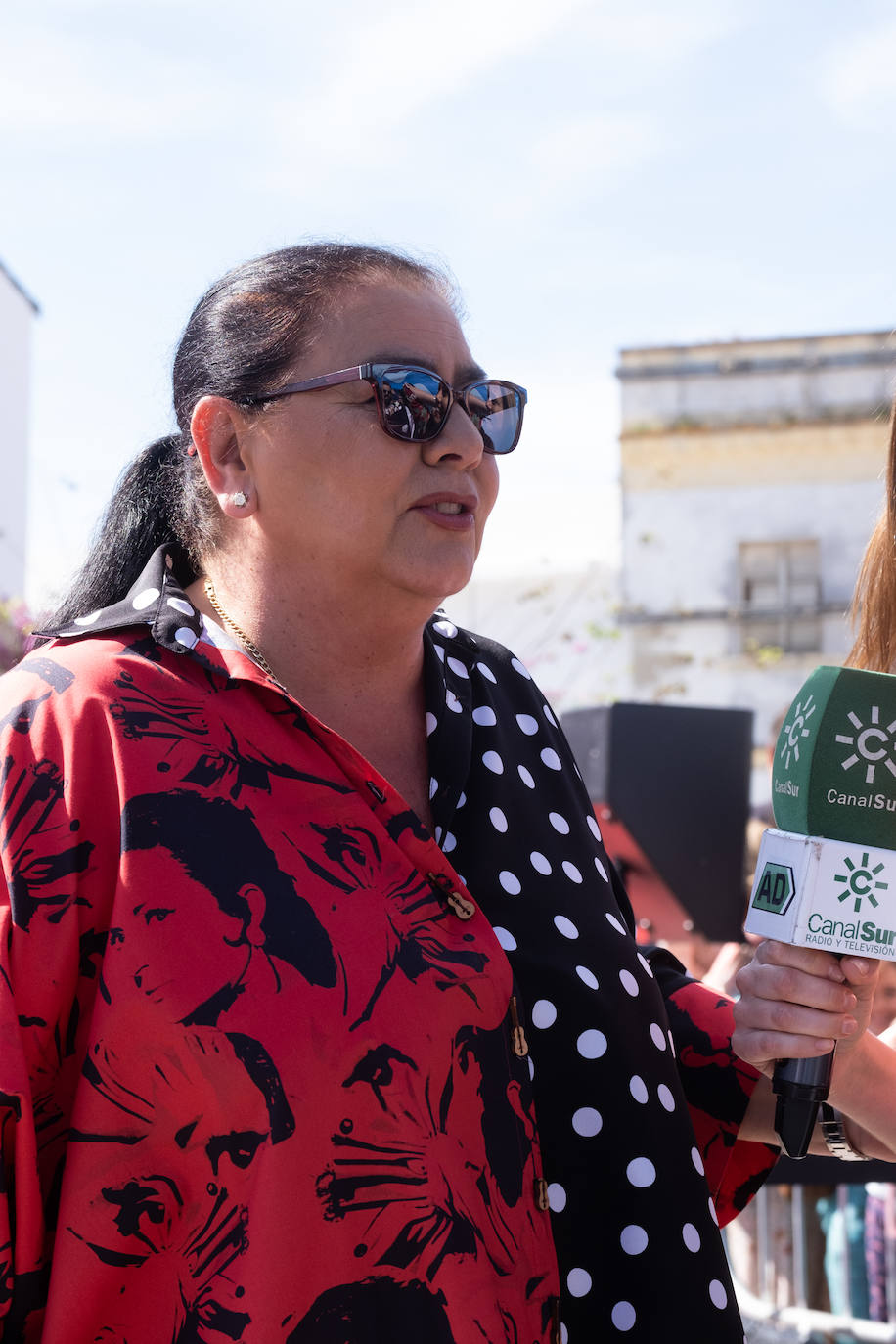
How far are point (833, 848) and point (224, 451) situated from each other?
1.15 m

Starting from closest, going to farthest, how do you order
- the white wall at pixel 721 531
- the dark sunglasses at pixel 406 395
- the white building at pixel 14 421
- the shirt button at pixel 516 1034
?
1. the shirt button at pixel 516 1034
2. the dark sunglasses at pixel 406 395
3. the white wall at pixel 721 531
4. the white building at pixel 14 421

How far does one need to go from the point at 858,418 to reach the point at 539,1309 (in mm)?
16482

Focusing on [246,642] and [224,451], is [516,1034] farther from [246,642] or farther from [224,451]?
[224,451]

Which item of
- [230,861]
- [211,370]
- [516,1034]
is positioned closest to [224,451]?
[211,370]

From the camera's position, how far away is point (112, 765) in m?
1.72

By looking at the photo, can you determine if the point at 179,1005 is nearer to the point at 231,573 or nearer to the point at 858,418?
the point at 231,573

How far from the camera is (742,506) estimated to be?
17.4 m

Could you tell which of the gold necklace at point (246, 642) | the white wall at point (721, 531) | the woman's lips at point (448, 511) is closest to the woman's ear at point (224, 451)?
the gold necklace at point (246, 642)

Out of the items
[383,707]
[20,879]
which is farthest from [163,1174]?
[383,707]

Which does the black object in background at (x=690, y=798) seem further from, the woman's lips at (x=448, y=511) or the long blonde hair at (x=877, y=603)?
the woman's lips at (x=448, y=511)

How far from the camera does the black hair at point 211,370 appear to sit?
2105mm

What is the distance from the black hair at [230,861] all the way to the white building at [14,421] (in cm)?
1687

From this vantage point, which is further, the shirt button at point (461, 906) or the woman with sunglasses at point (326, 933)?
the shirt button at point (461, 906)

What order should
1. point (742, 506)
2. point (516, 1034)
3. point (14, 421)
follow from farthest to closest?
point (14, 421) → point (742, 506) → point (516, 1034)
